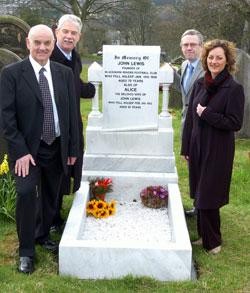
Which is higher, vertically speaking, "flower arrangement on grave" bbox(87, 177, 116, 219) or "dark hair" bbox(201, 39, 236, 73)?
"dark hair" bbox(201, 39, 236, 73)

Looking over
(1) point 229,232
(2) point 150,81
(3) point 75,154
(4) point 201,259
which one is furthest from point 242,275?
(2) point 150,81

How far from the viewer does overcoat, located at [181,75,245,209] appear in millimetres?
4934

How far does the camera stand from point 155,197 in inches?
245

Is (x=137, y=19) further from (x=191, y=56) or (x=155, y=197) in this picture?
(x=155, y=197)

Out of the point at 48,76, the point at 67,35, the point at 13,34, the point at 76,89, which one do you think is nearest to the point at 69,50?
the point at 67,35

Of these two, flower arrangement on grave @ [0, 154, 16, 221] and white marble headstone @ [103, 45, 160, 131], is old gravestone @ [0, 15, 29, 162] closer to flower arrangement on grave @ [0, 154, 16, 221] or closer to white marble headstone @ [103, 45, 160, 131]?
white marble headstone @ [103, 45, 160, 131]

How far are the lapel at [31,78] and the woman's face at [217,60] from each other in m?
1.59

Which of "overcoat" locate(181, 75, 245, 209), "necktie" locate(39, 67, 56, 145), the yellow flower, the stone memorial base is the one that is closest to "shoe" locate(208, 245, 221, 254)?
"overcoat" locate(181, 75, 245, 209)

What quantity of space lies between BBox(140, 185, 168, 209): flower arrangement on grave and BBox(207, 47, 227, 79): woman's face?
1749 mm

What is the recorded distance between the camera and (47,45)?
4543 mm

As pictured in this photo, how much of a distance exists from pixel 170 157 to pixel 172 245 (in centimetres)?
→ 199

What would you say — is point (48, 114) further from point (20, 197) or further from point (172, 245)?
point (172, 245)

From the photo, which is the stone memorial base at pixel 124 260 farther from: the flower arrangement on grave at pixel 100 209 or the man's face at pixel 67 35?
the man's face at pixel 67 35

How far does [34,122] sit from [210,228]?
6.60 feet
